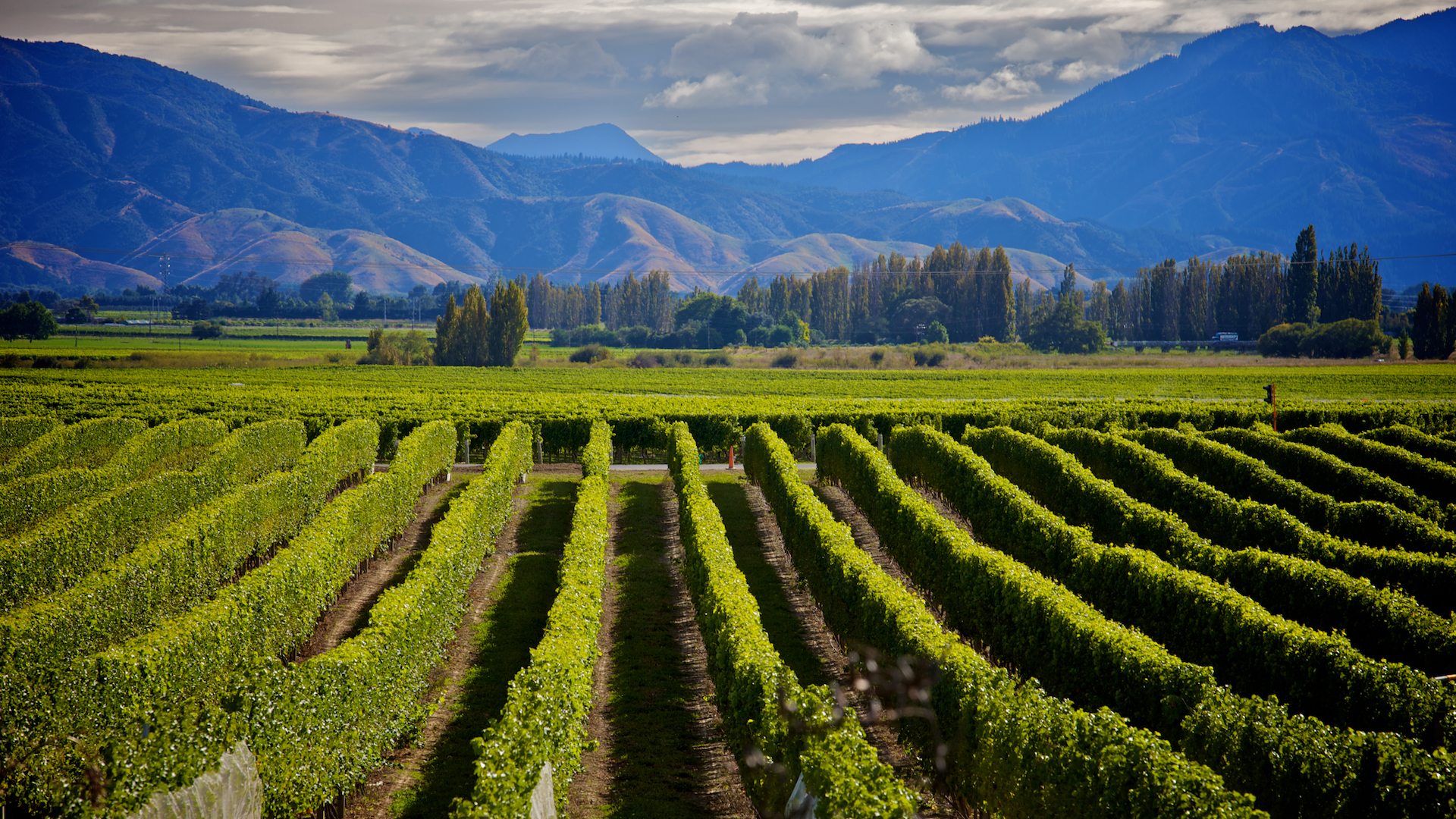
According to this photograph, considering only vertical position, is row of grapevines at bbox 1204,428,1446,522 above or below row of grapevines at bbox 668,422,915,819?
above

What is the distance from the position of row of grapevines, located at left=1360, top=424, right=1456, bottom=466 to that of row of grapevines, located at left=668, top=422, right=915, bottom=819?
27.5m

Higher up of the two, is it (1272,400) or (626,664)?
Answer: (1272,400)

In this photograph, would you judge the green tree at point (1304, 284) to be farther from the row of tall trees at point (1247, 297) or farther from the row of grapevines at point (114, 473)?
the row of grapevines at point (114, 473)

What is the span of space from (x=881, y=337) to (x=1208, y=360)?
5221 centimetres

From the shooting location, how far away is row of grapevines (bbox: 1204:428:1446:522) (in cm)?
2495

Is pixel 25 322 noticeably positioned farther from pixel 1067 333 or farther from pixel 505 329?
pixel 1067 333

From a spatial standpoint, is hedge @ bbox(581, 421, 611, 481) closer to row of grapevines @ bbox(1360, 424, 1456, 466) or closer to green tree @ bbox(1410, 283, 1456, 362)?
row of grapevines @ bbox(1360, 424, 1456, 466)

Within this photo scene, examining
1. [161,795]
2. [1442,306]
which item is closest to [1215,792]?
[161,795]

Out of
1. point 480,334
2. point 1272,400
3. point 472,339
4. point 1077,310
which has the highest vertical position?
point 1077,310

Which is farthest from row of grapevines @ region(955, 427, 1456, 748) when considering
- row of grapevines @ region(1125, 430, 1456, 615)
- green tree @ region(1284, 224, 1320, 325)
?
green tree @ region(1284, 224, 1320, 325)

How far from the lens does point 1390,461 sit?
99.3ft

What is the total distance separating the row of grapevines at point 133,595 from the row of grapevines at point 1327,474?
2964cm

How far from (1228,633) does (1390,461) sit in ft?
68.7

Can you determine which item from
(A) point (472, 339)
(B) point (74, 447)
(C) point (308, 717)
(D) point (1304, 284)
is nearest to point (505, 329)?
(A) point (472, 339)
